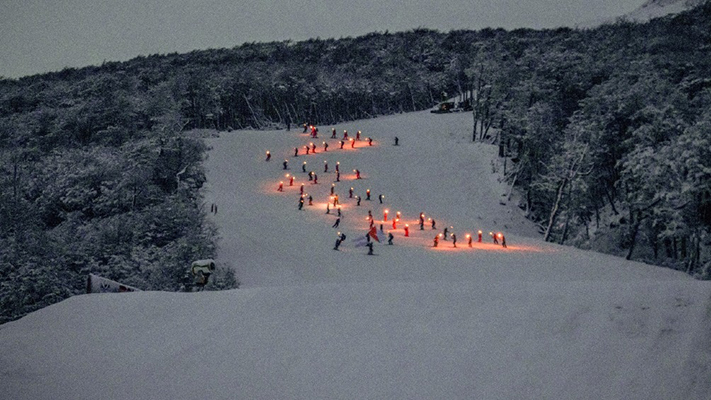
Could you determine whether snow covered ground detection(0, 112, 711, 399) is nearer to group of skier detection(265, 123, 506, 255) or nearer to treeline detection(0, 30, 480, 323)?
treeline detection(0, 30, 480, 323)

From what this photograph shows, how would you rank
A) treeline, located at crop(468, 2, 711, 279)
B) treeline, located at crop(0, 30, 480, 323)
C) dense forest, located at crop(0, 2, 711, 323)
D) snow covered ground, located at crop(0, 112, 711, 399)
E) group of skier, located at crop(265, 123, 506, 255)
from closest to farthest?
1. snow covered ground, located at crop(0, 112, 711, 399)
2. treeline, located at crop(0, 30, 480, 323)
3. dense forest, located at crop(0, 2, 711, 323)
4. treeline, located at crop(468, 2, 711, 279)
5. group of skier, located at crop(265, 123, 506, 255)

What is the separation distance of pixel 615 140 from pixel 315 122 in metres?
54.4

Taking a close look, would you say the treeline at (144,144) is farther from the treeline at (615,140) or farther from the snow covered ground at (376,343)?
the treeline at (615,140)

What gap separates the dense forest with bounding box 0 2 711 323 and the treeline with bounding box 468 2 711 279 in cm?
16

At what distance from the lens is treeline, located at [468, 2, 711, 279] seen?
111ft

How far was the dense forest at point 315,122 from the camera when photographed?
27.2 m

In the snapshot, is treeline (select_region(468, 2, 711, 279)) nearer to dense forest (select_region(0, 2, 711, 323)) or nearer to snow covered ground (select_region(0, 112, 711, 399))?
dense forest (select_region(0, 2, 711, 323))

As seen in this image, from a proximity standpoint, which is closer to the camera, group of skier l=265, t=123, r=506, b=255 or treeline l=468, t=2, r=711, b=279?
treeline l=468, t=2, r=711, b=279

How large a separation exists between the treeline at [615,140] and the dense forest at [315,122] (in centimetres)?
16

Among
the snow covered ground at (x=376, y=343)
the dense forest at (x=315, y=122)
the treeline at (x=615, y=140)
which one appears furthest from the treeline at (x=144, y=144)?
the treeline at (x=615, y=140)

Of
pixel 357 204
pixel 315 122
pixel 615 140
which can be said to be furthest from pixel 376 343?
pixel 315 122

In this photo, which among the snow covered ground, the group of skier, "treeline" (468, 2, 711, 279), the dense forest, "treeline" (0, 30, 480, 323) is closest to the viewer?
the snow covered ground

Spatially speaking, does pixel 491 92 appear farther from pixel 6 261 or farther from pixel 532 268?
pixel 6 261

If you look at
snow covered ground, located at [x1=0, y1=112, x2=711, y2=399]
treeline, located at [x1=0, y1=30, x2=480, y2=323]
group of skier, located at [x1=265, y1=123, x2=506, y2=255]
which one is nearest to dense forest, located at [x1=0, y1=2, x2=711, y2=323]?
treeline, located at [x1=0, y1=30, x2=480, y2=323]
